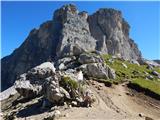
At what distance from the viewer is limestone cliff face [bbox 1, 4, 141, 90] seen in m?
120

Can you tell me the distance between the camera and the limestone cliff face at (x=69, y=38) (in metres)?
120

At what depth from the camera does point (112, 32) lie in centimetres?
13662

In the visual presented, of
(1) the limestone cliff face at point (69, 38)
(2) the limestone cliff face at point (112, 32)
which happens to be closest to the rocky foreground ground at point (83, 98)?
(1) the limestone cliff face at point (69, 38)

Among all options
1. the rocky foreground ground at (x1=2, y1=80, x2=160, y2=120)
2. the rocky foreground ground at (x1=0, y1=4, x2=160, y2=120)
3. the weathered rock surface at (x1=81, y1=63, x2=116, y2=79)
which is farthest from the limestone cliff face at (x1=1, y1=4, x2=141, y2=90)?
the rocky foreground ground at (x1=2, y1=80, x2=160, y2=120)

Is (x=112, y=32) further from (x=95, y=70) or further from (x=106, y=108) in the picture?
(x=106, y=108)

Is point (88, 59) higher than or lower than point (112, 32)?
lower

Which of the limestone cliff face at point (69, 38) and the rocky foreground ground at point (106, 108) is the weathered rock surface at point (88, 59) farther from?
the limestone cliff face at point (69, 38)

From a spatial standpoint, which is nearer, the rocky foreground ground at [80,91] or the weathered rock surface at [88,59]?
the rocky foreground ground at [80,91]

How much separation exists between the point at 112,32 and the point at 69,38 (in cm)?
2675

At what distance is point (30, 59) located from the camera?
133000mm

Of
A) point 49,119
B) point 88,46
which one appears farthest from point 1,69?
point 49,119

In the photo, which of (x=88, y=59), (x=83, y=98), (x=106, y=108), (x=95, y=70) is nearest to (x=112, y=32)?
(x=88, y=59)

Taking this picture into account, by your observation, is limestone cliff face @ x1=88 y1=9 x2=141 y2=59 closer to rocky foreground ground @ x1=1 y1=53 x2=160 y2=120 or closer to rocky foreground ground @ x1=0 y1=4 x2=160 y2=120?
rocky foreground ground @ x1=0 y1=4 x2=160 y2=120

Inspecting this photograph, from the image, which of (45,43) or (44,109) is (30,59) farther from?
(44,109)
